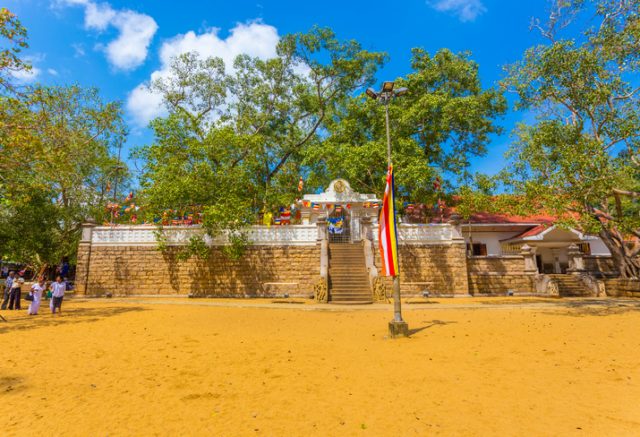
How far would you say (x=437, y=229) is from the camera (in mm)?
17781

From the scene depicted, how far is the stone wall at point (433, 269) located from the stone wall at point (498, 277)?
0.86 meters

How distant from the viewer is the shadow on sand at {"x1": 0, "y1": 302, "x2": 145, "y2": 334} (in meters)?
9.58

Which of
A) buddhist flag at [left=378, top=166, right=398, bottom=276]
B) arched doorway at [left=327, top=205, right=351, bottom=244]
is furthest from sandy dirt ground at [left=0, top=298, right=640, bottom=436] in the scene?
arched doorway at [left=327, top=205, right=351, bottom=244]

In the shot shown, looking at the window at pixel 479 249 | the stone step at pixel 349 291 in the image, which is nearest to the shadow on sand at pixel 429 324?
the stone step at pixel 349 291

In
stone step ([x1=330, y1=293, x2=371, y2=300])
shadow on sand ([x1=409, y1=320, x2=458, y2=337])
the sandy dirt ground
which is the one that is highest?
stone step ([x1=330, y1=293, x2=371, y2=300])

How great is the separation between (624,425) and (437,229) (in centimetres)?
1456

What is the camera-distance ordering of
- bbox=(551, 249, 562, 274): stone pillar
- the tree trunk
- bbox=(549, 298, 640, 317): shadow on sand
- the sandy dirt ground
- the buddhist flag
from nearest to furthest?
1. the sandy dirt ground
2. the buddhist flag
3. bbox=(549, 298, 640, 317): shadow on sand
4. the tree trunk
5. bbox=(551, 249, 562, 274): stone pillar

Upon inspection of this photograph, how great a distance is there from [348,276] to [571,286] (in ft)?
39.7

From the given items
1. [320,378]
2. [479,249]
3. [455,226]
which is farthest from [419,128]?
[320,378]

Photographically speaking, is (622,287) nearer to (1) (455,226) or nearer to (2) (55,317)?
(1) (455,226)

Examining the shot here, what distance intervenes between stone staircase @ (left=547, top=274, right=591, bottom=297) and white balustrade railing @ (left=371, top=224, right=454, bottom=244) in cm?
589

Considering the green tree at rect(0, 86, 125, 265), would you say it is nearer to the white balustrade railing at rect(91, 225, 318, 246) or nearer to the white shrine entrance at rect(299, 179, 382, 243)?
the white balustrade railing at rect(91, 225, 318, 246)

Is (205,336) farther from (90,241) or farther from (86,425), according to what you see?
(90,241)

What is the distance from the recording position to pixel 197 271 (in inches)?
693
